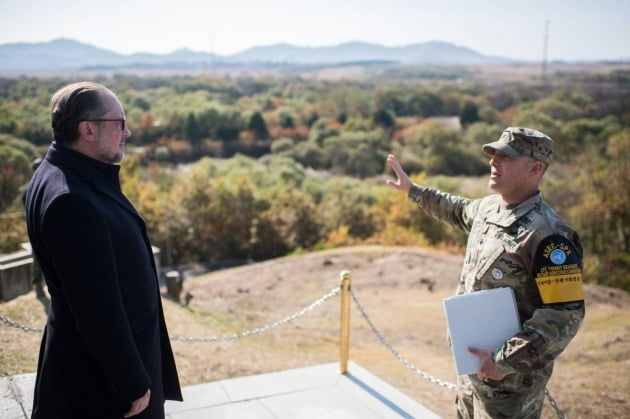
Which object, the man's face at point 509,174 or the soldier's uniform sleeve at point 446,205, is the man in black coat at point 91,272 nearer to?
the man's face at point 509,174

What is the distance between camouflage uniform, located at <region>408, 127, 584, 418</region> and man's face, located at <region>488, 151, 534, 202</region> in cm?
8

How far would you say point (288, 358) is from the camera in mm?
7973

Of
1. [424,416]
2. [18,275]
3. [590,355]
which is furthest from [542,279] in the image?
[590,355]

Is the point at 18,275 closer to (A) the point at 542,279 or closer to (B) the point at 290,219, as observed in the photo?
(A) the point at 542,279

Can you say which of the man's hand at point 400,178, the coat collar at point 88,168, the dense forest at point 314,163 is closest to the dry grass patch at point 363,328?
the man's hand at point 400,178

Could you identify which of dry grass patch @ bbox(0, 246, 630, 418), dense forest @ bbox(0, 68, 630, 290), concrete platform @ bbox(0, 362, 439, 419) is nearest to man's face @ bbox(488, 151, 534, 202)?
concrete platform @ bbox(0, 362, 439, 419)

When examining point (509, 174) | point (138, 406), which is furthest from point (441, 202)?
point (138, 406)

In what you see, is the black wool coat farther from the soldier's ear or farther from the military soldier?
the soldier's ear

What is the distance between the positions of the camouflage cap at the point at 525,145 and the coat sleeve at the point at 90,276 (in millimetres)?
1922

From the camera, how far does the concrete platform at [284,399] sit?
4.37m

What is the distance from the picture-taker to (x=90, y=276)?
198cm

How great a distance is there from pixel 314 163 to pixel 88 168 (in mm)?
67877

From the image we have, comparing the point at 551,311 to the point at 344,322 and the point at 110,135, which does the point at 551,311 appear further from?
the point at 344,322

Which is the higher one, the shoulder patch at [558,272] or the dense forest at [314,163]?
the shoulder patch at [558,272]
